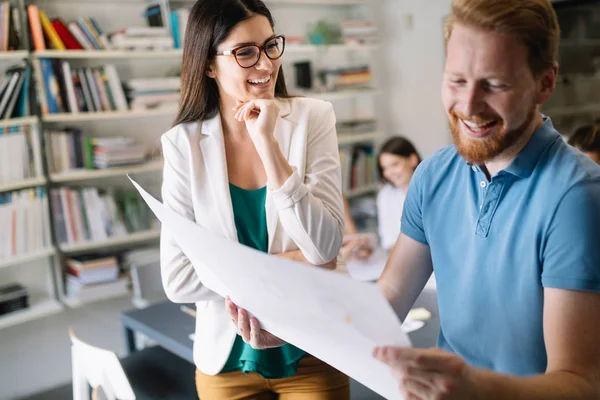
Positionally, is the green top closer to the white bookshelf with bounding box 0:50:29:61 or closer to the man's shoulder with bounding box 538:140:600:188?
the man's shoulder with bounding box 538:140:600:188

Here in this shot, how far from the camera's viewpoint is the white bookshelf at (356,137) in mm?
4848

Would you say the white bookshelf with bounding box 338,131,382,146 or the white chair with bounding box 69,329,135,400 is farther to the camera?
the white bookshelf with bounding box 338,131,382,146

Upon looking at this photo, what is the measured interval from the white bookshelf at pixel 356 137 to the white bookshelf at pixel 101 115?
1.40m

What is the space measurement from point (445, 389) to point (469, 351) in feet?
1.03

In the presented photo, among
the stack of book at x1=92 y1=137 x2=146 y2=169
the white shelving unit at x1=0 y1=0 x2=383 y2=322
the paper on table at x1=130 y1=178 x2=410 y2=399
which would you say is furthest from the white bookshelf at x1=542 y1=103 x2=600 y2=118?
the paper on table at x1=130 y1=178 x2=410 y2=399

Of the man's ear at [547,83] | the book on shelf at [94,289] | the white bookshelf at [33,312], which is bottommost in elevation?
the white bookshelf at [33,312]

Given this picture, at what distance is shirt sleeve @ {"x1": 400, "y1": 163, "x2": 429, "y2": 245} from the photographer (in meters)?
1.25

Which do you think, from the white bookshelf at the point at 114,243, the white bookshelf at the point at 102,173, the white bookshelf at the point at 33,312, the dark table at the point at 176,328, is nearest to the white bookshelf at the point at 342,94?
the white bookshelf at the point at 102,173

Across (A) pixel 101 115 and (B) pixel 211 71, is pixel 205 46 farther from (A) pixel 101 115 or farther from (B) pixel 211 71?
(A) pixel 101 115

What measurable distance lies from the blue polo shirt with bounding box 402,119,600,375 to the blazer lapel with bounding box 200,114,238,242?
1.42 feet

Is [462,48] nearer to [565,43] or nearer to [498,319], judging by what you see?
[498,319]

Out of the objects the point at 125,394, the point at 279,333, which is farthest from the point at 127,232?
the point at 279,333

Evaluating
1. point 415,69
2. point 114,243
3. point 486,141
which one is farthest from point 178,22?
point 486,141

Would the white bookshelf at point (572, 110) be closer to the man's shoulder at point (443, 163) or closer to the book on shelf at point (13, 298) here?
the man's shoulder at point (443, 163)
